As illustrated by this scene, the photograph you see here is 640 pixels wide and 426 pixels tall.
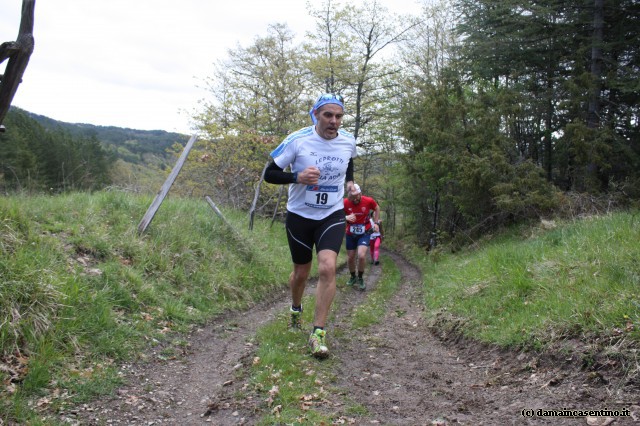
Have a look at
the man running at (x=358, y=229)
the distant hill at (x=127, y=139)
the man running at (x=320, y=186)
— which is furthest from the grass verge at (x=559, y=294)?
the distant hill at (x=127, y=139)

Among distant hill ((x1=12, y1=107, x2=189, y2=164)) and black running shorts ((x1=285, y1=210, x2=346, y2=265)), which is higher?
distant hill ((x1=12, y1=107, x2=189, y2=164))

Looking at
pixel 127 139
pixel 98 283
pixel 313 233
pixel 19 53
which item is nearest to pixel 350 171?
pixel 313 233

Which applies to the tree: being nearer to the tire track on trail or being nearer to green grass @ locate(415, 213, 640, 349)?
the tire track on trail

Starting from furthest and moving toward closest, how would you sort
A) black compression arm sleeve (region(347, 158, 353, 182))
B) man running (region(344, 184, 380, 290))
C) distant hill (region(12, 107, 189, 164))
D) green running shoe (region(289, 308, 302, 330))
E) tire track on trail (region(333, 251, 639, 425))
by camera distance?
distant hill (region(12, 107, 189, 164)), man running (region(344, 184, 380, 290)), green running shoe (region(289, 308, 302, 330)), black compression arm sleeve (region(347, 158, 353, 182)), tire track on trail (region(333, 251, 639, 425))

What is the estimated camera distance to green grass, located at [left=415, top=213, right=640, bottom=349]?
382cm

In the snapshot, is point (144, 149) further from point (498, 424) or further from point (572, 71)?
point (498, 424)

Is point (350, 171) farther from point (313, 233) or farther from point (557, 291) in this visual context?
point (557, 291)

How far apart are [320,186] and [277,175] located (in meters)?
0.49

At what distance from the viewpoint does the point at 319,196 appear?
15.9ft

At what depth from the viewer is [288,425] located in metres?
2.95

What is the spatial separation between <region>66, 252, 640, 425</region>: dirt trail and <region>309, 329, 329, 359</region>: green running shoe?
0.20 metres

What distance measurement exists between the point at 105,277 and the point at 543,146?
16.9 metres

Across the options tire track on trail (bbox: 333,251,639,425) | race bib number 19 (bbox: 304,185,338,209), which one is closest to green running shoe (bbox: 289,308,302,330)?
tire track on trail (bbox: 333,251,639,425)

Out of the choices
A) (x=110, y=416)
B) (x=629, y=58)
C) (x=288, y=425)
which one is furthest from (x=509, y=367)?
(x=629, y=58)
